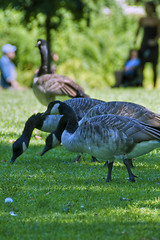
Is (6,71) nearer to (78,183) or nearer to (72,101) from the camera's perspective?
(72,101)

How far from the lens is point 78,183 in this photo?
591 centimetres

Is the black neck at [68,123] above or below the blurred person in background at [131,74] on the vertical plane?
above

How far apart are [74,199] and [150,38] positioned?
15.4 m

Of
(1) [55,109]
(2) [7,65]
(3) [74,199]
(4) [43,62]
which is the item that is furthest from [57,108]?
(2) [7,65]

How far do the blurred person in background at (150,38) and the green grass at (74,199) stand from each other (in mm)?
12122

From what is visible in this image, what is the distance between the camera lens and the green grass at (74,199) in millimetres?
4242

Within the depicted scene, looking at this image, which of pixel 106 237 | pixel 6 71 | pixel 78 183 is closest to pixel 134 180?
pixel 78 183

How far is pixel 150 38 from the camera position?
19562 mm

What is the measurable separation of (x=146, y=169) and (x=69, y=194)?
5.82ft

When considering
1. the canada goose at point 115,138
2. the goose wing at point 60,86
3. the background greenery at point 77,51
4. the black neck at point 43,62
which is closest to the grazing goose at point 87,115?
the canada goose at point 115,138

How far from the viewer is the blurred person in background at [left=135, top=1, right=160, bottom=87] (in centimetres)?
1923

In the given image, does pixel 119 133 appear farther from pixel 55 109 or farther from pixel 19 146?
pixel 19 146

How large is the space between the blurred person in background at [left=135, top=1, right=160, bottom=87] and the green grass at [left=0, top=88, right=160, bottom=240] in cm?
1212

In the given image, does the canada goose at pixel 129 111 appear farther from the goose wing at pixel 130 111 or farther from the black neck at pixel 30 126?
the black neck at pixel 30 126
